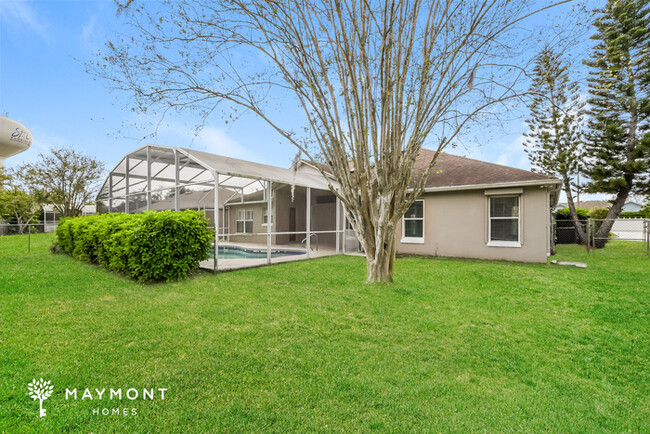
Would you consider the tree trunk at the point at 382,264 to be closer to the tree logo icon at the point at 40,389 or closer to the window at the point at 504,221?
the tree logo icon at the point at 40,389

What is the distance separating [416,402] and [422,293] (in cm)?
339

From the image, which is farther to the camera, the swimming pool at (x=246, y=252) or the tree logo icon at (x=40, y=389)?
the swimming pool at (x=246, y=252)

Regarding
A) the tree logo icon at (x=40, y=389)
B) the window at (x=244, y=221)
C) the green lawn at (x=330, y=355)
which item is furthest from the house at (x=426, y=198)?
the tree logo icon at (x=40, y=389)

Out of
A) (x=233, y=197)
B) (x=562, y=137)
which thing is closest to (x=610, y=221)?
(x=562, y=137)

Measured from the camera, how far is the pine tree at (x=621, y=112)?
40.3ft

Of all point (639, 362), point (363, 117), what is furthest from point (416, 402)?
point (363, 117)

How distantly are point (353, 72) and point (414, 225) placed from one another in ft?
23.6

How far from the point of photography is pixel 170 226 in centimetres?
625

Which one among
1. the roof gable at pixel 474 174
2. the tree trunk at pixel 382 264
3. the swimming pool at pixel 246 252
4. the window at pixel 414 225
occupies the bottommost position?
the swimming pool at pixel 246 252

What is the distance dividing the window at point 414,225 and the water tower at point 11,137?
15794mm

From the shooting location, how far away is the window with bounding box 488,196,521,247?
9.52 meters

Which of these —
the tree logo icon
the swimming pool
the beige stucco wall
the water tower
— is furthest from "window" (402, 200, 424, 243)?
the water tower

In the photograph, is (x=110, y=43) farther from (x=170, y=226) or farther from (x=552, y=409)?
(x=552, y=409)

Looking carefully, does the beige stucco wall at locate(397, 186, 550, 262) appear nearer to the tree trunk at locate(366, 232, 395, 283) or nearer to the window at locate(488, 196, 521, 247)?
the window at locate(488, 196, 521, 247)
